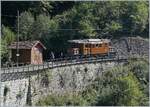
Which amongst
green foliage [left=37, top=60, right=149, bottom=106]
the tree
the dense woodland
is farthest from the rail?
the tree

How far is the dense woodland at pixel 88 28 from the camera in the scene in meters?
43.2

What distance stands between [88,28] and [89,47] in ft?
17.0

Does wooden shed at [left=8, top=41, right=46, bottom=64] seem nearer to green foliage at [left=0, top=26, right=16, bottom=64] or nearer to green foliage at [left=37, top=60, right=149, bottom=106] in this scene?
green foliage at [left=0, top=26, right=16, bottom=64]

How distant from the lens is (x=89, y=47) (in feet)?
188

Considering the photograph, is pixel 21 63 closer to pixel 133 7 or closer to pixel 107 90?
pixel 107 90

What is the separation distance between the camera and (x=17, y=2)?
61438 millimetres

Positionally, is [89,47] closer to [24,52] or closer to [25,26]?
[25,26]

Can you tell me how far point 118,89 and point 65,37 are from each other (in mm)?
19318

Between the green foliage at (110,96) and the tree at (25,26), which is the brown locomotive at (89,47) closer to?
the tree at (25,26)

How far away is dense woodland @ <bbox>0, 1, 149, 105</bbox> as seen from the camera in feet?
142

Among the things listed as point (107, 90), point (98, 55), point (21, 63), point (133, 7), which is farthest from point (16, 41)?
point (133, 7)

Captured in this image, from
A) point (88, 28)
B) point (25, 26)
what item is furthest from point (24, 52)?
point (88, 28)

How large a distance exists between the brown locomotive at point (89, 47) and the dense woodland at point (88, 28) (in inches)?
111

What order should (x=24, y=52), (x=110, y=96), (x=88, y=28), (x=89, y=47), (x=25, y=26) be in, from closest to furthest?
(x=110, y=96) → (x=24, y=52) → (x=89, y=47) → (x=25, y=26) → (x=88, y=28)
